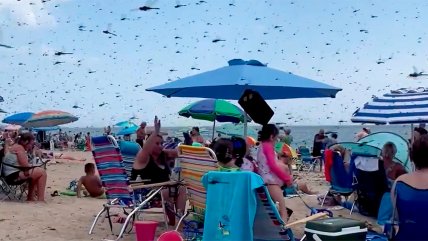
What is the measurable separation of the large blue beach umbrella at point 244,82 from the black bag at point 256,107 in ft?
0.33

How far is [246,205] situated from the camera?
13.0ft

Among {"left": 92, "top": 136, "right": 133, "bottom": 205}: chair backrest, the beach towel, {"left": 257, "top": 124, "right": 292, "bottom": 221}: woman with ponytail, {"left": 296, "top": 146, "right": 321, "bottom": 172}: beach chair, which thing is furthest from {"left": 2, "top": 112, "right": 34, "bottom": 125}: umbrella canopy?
the beach towel

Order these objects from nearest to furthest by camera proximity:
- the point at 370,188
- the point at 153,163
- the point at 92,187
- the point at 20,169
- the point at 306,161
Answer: the point at 153,163, the point at 370,188, the point at 20,169, the point at 92,187, the point at 306,161

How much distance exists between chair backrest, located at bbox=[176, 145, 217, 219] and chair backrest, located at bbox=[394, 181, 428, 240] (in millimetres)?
1851

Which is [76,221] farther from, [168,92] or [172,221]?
[168,92]

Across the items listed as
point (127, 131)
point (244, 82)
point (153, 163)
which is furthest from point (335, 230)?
point (127, 131)

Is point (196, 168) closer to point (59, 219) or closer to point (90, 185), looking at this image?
point (59, 219)

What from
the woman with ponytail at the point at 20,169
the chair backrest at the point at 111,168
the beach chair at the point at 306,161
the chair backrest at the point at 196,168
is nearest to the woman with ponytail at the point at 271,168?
the chair backrest at the point at 196,168

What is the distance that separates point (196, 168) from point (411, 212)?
2.27 meters

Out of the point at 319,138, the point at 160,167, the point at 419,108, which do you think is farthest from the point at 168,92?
the point at 319,138

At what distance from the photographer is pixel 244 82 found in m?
6.19

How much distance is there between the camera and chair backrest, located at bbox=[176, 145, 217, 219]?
203 inches

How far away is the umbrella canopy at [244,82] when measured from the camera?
6273 millimetres

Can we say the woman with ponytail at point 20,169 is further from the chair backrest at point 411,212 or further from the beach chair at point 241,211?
the chair backrest at point 411,212
